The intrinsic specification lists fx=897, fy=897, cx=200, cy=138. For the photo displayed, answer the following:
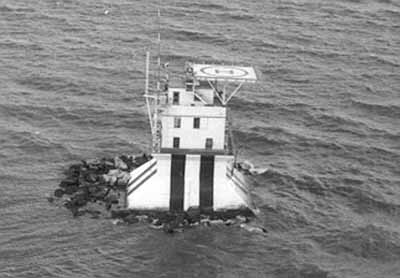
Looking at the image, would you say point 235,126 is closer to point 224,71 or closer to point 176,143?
point 224,71

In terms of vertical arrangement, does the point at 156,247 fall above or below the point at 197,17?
below

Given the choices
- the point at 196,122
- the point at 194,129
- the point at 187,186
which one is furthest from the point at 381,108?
the point at 187,186

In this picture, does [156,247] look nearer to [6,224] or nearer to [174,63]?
[6,224]

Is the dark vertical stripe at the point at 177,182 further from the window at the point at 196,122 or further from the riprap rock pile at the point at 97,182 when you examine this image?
the riprap rock pile at the point at 97,182

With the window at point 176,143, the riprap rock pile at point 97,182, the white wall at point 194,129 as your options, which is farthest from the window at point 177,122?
the riprap rock pile at point 97,182

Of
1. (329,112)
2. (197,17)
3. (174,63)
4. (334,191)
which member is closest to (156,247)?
(334,191)

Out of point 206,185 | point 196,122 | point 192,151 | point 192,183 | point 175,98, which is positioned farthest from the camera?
point 206,185

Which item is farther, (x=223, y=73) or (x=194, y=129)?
(x=223, y=73)
